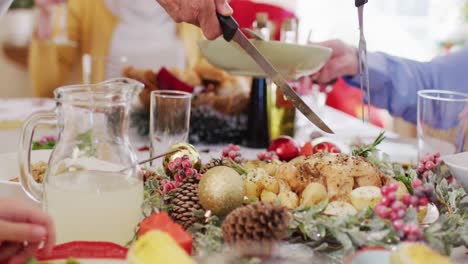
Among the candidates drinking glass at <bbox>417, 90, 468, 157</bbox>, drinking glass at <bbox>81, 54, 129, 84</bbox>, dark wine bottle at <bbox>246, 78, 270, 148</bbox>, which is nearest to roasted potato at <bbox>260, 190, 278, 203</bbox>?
drinking glass at <bbox>417, 90, 468, 157</bbox>

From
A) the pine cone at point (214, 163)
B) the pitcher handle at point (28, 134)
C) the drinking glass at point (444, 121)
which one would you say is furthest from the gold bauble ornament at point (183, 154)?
the drinking glass at point (444, 121)

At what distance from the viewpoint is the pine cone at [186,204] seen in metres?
0.71

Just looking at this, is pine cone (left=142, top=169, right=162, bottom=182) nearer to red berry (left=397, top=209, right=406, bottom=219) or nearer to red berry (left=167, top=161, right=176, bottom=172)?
red berry (left=167, top=161, right=176, bottom=172)

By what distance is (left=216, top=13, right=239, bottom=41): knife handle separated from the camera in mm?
934

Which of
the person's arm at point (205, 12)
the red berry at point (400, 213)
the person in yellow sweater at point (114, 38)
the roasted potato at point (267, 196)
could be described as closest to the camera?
the red berry at point (400, 213)

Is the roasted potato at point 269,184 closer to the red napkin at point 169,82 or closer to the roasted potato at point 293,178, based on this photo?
the roasted potato at point 293,178

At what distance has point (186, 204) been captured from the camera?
0.73m

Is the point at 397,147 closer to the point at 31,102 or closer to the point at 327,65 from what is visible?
the point at 327,65

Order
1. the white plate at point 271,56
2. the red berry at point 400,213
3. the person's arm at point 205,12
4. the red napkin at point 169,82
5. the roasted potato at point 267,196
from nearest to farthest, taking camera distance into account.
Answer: the red berry at point 400,213, the roasted potato at point 267,196, the person's arm at point 205,12, the white plate at point 271,56, the red napkin at point 169,82

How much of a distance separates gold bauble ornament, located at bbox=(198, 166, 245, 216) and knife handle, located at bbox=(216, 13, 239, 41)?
0.96 ft

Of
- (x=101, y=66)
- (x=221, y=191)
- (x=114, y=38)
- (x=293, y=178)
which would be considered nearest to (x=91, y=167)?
(x=221, y=191)

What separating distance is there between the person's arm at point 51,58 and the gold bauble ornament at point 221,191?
7.77ft

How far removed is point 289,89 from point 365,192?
268 mm

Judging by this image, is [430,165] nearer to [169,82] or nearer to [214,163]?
[214,163]
